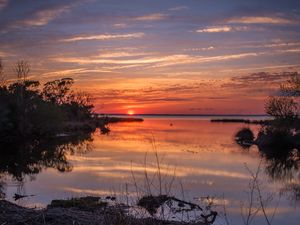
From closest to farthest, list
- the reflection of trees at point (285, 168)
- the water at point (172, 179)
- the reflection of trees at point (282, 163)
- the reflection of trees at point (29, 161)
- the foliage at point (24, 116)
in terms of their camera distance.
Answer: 1. the water at point (172, 179)
2. the reflection of trees at point (285, 168)
3. the reflection of trees at point (282, 163)
4. the reflection of trees at point (29, 161)
5. the foliage at point (24, 116)

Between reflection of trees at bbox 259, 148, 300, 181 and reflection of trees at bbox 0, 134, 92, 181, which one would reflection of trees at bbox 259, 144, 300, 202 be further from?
reflection of trees at bbox 0, 134, 92, 181

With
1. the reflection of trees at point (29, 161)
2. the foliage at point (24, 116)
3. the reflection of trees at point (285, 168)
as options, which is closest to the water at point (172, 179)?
the reflection of trees at point (285, 168)

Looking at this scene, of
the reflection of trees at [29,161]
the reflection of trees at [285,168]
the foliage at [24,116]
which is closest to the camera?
the reflection of trees at [285,168]

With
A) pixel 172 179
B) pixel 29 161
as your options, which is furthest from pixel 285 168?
pixel 29 161

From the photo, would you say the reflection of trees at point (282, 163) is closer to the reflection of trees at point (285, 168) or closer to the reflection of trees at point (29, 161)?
the reflection of trees at point (285, 168)

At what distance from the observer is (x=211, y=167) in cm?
2692

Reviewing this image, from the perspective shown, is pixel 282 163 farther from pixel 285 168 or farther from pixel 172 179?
pixel 172 179

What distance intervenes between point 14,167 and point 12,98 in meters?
28.5

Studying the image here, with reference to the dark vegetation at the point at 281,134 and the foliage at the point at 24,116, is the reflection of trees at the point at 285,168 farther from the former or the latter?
the foliage at the point at 24,116

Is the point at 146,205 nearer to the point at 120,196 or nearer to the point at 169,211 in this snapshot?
the point at 169,211

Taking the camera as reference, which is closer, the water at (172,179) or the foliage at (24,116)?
the water at (172,179)

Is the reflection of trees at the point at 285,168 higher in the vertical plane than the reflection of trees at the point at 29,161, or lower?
lower

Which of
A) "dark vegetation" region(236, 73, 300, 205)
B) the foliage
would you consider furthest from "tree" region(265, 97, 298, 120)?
the foliage

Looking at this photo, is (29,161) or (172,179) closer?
(172,179)
